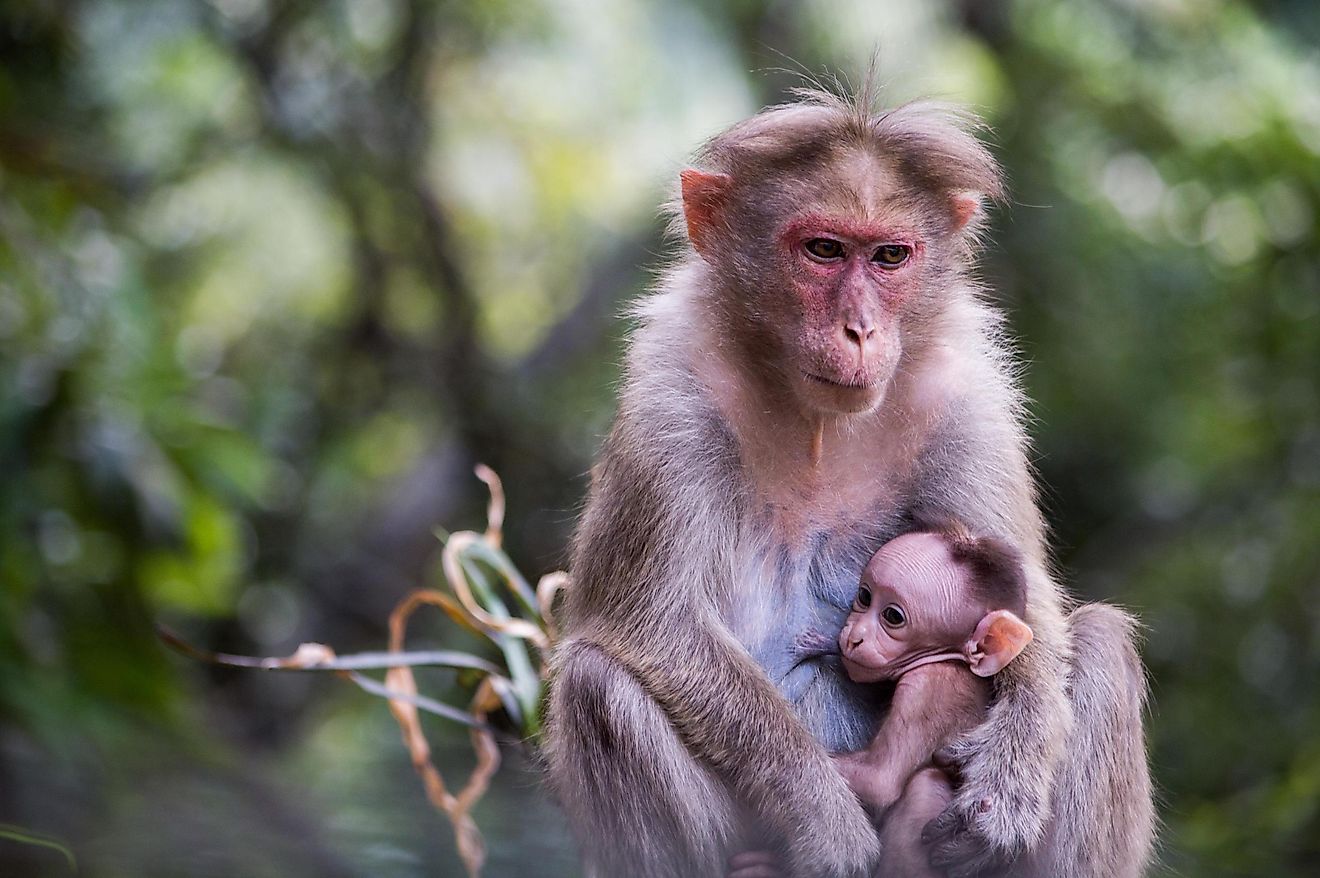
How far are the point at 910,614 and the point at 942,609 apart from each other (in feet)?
0.25

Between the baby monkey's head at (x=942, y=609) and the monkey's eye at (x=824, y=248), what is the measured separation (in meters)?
0.65

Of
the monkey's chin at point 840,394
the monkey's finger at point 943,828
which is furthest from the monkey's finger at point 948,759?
the monkey's chin at point 840,394

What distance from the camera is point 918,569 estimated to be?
314 cm

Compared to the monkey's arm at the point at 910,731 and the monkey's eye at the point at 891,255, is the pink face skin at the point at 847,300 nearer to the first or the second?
the monkey's eye at the point at 891,255

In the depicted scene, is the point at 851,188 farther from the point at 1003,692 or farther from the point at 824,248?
the point at 1003,692

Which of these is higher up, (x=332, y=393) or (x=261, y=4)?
(x=261, y=4)

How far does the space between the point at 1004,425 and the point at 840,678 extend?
728 mm

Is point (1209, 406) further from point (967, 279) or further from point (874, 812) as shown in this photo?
point (874, 812)

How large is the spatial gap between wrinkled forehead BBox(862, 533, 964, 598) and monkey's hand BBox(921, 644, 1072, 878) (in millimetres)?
256

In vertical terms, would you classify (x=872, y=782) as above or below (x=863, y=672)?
below

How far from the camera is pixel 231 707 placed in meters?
9.92

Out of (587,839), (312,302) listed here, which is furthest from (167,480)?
(312,302)

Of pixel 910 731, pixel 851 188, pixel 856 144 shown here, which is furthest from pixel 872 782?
pixel 856 144

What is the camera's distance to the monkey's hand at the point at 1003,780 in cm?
300
